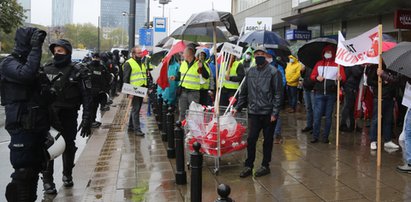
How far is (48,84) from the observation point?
4.80 metres

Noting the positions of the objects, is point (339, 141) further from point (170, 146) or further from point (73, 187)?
point (73, 187)

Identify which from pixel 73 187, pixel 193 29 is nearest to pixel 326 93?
pixel 193 29

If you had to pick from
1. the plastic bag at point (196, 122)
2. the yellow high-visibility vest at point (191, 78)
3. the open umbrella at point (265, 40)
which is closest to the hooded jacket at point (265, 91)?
the plastic bag at point (196, 122)

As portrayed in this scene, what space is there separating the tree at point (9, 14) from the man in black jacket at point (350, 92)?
30245 millimetres

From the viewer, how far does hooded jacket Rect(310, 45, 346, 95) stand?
27.5ft

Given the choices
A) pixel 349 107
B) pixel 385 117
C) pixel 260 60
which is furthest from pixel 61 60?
pixel 349 107

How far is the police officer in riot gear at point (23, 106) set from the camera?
442 centimetres

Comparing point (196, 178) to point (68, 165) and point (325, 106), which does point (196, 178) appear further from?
point (325, 106)

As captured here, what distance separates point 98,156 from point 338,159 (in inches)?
168

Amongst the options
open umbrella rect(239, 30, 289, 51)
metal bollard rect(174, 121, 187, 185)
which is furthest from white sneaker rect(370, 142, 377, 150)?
metal bollard rect(174, 121, 187, 185)

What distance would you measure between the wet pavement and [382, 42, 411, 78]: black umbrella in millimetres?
1555

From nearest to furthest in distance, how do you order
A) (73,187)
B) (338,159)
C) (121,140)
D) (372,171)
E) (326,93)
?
(73,187)
(372,171)
(338,159)
(326,93)
(121,140)

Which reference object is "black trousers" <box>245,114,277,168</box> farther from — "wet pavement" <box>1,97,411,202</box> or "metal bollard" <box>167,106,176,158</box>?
"metal bollard" <box>167,106,176,158</box>

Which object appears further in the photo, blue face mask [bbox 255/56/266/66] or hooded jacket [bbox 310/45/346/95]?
hooded jacket [bbox 310/45/346/95]
